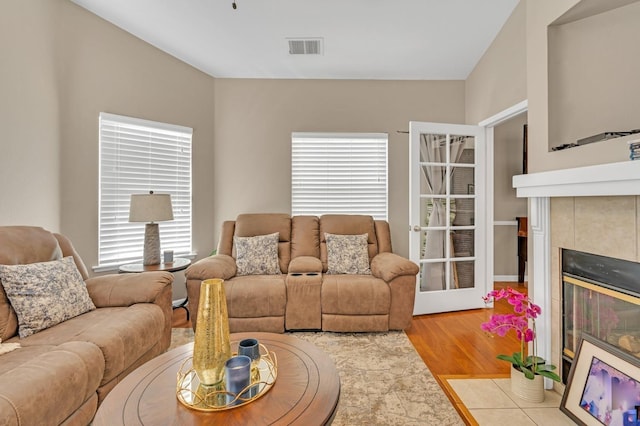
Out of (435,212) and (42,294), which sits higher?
(435,212)

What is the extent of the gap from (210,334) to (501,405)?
1734 millimetres

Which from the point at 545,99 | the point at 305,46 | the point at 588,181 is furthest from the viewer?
the point at 305,46

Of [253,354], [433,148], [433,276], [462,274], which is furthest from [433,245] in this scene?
[253,354]

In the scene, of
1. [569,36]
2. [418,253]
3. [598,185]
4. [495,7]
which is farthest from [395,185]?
[598,185]

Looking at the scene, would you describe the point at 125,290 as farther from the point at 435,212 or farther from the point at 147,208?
the point at 435,212

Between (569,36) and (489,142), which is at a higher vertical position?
(569,36)

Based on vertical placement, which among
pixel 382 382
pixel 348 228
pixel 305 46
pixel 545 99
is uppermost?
pixel 305 46

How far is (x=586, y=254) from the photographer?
1.75m

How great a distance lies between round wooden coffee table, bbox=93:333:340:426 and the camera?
0.99 m

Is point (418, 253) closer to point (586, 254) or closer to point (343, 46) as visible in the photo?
point (586, 254)

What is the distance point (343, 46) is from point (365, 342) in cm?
292

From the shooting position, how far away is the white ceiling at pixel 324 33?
2664mm

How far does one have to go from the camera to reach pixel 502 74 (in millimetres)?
3082

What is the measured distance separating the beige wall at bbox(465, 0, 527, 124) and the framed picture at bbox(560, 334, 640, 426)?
7.06 feet
